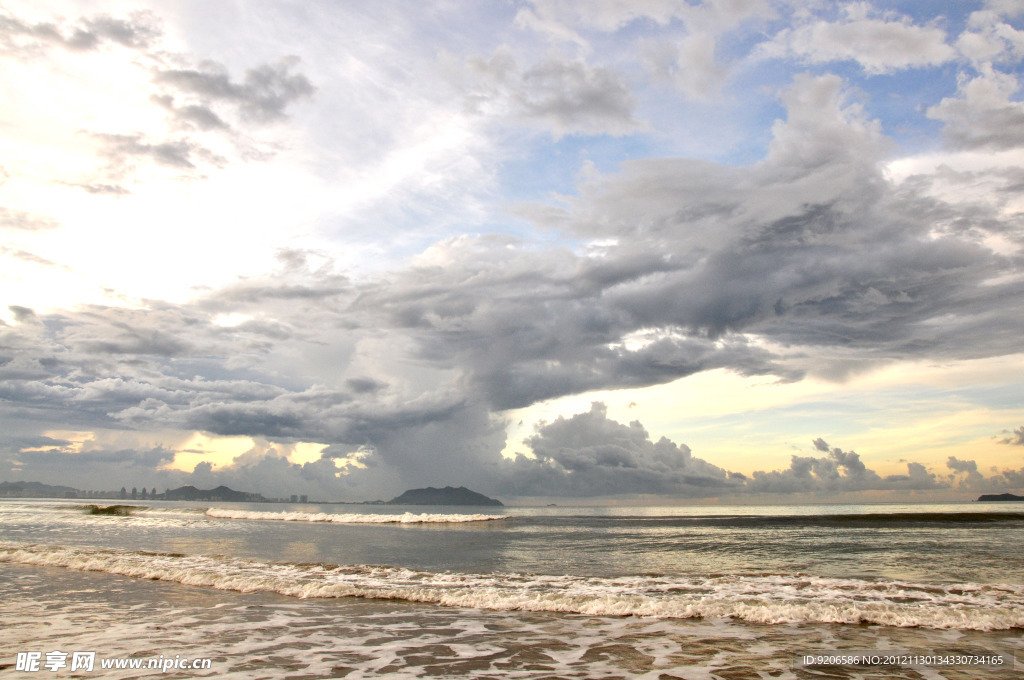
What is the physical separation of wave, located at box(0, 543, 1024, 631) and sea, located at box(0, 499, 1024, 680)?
0.09m

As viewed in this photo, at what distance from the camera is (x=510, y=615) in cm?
1816

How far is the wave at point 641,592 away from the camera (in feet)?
57.5

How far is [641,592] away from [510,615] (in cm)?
572

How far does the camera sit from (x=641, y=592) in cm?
2092

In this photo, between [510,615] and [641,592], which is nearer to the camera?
[510,615]

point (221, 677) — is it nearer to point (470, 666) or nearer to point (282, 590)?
point (470, 666)

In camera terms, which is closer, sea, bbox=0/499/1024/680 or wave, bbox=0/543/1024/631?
sea, bbox=0/499/1024/680

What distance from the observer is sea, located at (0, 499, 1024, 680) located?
12406mm

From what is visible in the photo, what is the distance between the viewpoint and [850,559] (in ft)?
102

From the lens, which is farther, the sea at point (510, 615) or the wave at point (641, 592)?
the wave at point (641, 592)

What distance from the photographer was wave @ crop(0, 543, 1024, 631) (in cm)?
1753

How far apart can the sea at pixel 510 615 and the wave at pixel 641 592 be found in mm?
95

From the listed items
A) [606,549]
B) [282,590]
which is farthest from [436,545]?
[282,590]

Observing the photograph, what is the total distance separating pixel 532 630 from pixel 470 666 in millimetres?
4176
